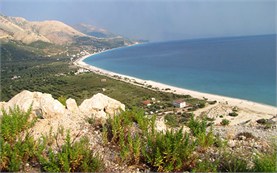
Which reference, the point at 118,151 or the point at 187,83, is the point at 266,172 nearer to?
the point at 118,151

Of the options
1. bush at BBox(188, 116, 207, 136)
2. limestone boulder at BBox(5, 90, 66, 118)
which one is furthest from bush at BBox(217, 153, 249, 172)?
limestone boulder at BBox(5, 90, 66, 118)

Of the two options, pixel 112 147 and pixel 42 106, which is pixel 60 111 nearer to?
pixel 42 106

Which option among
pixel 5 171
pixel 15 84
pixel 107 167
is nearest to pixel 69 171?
pixel 107 167

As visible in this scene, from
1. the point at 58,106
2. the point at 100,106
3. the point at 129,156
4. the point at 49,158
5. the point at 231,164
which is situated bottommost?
the point at 231,164

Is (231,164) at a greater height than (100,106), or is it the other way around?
(100,106)

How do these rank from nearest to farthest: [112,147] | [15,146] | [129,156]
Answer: [15,146] → [129,156] → [112,147]

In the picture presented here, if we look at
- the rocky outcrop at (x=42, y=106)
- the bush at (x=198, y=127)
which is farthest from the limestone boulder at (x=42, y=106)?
the bush at (x=198, y=127)

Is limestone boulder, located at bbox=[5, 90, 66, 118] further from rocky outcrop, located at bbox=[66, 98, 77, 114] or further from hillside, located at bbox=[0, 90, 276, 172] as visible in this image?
rocky outcrop, located at bbox=[66, 98, 77, 114]

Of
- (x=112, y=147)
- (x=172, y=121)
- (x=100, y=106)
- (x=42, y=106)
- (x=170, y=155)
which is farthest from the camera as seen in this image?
(x=172, y=121)

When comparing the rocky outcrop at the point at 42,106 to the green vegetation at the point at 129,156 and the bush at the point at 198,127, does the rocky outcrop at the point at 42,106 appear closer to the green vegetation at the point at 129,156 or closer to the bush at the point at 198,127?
the green vegetation at the point at 129,156

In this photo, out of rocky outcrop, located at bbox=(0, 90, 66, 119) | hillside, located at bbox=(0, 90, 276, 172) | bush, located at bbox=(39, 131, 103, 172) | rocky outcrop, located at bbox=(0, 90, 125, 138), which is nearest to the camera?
bush, located at bbox=(39, 131, 103, 172)

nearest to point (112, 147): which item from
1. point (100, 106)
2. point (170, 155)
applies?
point (170, 155)
